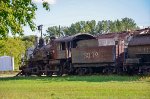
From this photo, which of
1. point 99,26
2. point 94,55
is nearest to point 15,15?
point 94,55

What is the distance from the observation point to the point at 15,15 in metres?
18.6

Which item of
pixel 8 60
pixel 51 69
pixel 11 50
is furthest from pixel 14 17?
pixel 11 50

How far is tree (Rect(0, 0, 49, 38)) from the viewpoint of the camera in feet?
57.0

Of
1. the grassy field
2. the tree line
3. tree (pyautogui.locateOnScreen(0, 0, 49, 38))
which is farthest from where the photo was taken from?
the tree line

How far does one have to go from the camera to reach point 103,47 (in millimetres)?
31250

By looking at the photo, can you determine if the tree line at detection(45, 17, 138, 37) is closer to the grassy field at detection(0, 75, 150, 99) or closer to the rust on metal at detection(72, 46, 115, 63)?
the rust on metal at detection(72, 46, 115, 63)

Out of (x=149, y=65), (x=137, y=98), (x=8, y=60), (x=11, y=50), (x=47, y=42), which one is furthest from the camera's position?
(x=11, y=50)

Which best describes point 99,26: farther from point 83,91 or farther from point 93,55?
point 83,91

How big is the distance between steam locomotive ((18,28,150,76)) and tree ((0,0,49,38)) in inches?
455

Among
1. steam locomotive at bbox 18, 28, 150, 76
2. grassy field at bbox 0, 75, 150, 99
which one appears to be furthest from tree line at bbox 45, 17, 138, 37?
grassy field at bbox 0, 75, 150, 99

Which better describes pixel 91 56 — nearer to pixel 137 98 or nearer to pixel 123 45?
pixel 123 45

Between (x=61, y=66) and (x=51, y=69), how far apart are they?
1668 mm

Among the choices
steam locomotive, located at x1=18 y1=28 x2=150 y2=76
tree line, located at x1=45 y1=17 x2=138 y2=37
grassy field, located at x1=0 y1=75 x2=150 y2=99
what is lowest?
grassy field, located at x1=0 y1=75 x2=150 y2=99

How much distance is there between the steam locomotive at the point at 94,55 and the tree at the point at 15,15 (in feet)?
37.9
